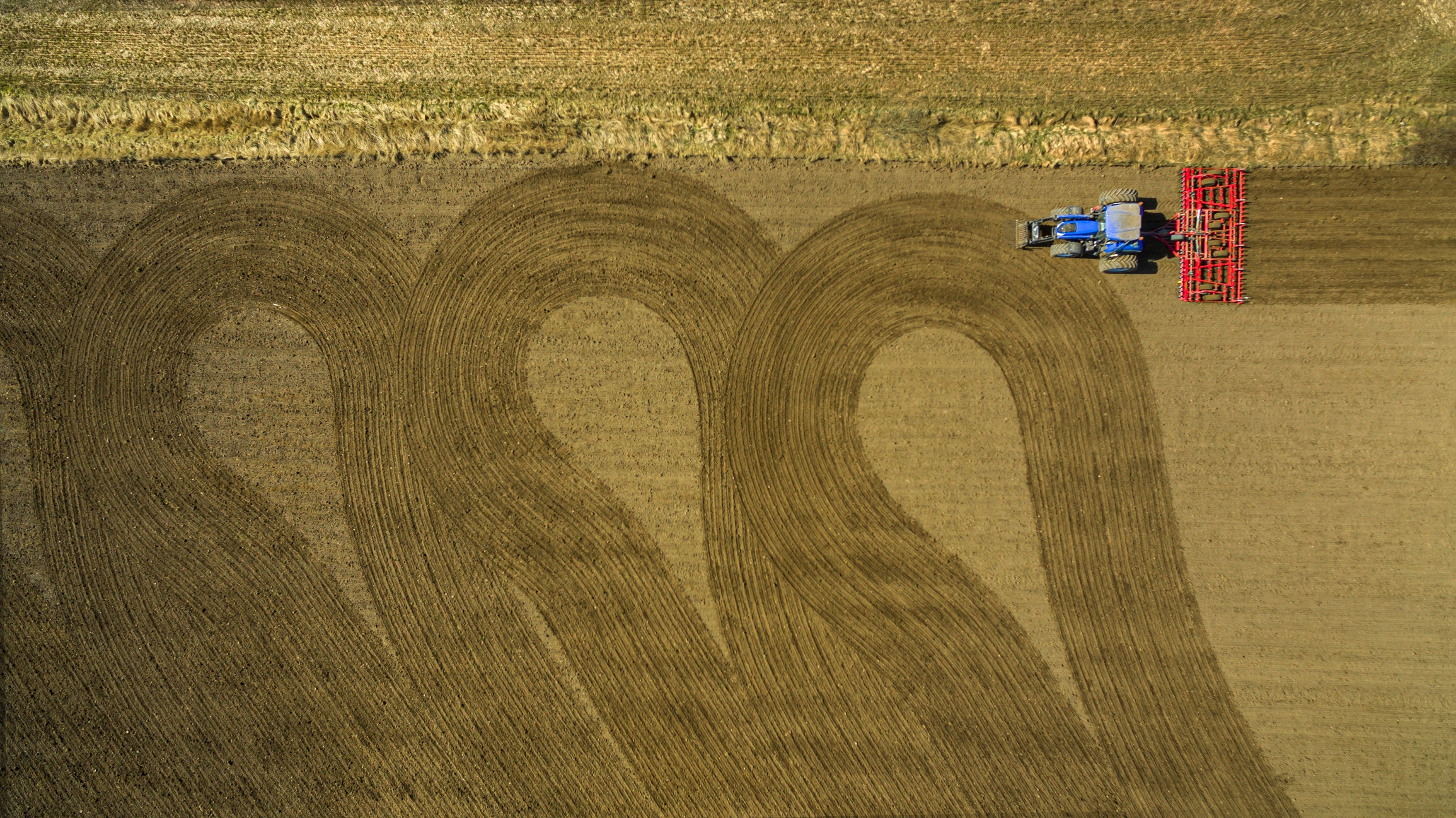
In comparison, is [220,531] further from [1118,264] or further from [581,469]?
[1118,264]

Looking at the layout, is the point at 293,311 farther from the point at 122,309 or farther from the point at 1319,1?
the point at 1319,1

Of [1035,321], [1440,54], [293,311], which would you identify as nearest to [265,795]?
[293,311]

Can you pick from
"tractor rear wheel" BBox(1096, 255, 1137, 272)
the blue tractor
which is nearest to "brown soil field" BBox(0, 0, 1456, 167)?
the blue tractor

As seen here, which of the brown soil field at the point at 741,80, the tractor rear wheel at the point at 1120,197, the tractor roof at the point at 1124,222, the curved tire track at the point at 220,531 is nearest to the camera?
the tractor roof at the point at 1124,222

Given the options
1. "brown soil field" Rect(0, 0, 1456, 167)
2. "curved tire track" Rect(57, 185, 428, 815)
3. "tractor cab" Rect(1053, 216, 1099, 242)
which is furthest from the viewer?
"brown soil field" Rect(0, 0, 1456, 167)

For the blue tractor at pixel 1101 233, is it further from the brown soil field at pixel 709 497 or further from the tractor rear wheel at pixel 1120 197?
the brown soil field at pixel 709 497

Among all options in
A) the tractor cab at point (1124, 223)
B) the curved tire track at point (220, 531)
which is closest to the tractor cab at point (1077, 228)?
the tractor cab at point (1124, 223)

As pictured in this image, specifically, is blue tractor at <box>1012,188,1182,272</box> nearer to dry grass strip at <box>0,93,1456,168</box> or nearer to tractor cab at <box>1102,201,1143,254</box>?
tractor cab at <box>1102,201,1143,254</box>

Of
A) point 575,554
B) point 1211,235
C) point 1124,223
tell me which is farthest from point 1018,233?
point 575,554
